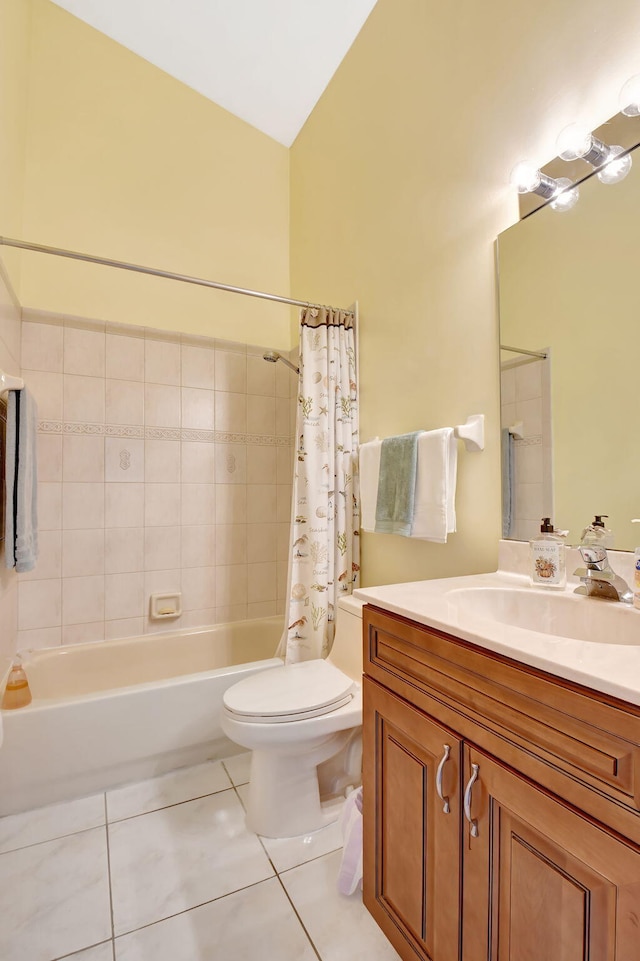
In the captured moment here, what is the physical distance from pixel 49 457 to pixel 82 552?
1.54 feet

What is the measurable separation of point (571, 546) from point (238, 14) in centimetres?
260

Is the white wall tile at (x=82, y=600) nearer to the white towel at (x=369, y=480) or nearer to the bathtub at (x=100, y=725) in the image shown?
the bathtub at (x=100, y=725)

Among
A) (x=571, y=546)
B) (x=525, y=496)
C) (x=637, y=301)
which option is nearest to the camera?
(x=637, y=301)

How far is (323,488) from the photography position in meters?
1.84

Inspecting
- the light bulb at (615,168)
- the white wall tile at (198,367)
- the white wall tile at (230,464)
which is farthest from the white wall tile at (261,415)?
the light bulb at (615,168)

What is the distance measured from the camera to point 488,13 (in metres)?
1.33

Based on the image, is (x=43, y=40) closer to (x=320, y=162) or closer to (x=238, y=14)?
(x=238, y=14)

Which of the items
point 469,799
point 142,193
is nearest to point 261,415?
point 142,193

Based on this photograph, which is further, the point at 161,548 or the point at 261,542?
the point at 261,542

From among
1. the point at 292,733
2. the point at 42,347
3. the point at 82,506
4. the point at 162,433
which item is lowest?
the point at 292,733

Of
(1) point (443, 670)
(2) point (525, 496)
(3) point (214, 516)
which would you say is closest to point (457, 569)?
(2) point (525, 496)

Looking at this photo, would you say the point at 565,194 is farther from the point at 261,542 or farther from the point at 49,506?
the point at 49,506

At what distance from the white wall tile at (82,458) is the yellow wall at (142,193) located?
63 centimetres

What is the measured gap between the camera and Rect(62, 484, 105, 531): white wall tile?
81.3 inches
